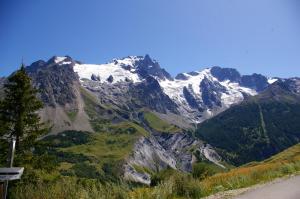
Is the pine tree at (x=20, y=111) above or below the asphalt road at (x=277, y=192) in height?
above

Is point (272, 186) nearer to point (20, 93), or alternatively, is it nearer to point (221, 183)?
point (221, 183)

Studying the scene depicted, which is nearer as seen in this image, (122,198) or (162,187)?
(122,198)

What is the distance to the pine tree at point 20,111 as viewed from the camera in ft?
117

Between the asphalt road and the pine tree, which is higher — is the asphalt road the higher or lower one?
the lower one

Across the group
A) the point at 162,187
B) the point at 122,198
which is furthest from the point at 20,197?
the point at 162,187

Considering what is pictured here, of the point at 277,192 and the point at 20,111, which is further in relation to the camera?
the point at 20,111

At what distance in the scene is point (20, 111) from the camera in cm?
3653

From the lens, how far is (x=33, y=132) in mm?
36906

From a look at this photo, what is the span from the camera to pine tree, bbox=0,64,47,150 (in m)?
35.6

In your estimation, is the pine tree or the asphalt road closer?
the asphalt road

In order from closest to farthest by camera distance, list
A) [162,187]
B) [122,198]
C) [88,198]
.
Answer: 1. [88,198]
2. [122,198]
3. [162,187]

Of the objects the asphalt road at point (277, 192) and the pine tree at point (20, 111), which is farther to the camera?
the pine tree at point (20, 111)

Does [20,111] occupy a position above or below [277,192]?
above

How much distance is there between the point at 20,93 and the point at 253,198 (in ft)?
80.7
